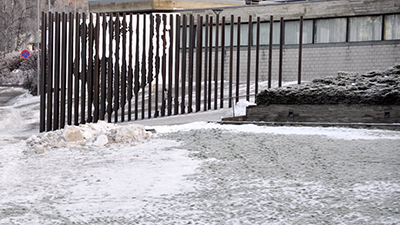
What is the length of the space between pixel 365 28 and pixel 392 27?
1.26 metres

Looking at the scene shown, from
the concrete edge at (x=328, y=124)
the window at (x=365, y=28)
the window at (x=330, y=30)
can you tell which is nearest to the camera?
the concrete edge at (x=328, y=124)

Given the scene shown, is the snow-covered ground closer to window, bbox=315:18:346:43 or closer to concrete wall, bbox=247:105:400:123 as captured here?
concrete wall, bbox=247:105:400:123

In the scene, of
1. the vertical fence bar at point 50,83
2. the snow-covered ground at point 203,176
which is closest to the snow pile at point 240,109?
the snow-covered ground at point 203,176

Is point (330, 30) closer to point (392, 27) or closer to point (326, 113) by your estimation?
point (392, 27)

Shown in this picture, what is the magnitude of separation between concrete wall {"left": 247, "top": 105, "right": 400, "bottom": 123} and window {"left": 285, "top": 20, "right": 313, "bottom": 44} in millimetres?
15866

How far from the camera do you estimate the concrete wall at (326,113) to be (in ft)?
47.6

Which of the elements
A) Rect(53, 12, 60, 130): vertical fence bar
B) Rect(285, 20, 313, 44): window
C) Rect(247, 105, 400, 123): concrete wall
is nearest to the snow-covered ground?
Rect(247, 105, 400, 123): concrete wall

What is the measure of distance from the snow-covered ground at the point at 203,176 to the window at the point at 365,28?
1582 centimetres

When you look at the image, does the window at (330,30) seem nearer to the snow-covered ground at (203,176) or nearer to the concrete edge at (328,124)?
the concrete edge at (328,124)

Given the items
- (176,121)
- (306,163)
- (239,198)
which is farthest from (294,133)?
(239,198)

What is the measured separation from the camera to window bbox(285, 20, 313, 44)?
30.5 m

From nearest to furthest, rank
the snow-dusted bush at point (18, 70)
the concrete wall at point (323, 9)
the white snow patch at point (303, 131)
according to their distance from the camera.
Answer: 1. the white snow patch at point (303, 131)
2. the concrete wall at point (323, 9)
3. the snow-dusted bush at point (18, 70)

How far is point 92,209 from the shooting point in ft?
24.9

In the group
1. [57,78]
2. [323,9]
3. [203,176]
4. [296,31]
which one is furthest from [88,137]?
[296,31]
